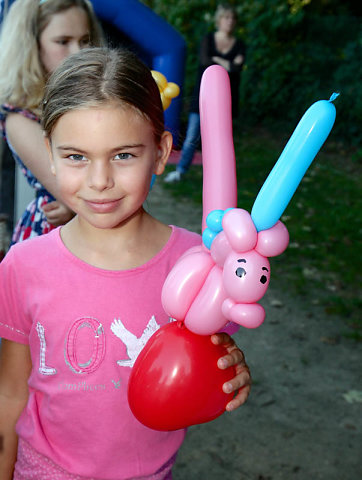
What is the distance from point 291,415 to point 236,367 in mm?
2058

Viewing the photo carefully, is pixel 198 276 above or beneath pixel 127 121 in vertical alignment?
beneath

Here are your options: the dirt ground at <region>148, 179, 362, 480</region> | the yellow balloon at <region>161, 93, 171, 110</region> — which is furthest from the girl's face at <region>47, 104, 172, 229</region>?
the dirt ground at <region>148, 179, 362, 480</region>

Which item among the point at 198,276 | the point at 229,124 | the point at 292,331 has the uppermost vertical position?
the point at 229,124

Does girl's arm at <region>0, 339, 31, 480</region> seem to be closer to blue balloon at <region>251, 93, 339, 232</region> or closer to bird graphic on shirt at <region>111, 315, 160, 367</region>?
bird graphic on shirt at <region>111, 315, 160, 367</region>

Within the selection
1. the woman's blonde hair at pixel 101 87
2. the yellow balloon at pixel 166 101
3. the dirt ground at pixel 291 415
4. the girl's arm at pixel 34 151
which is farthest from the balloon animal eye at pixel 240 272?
the dirt ground at pixel 291 415

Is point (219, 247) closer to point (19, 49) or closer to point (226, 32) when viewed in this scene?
point (19, 49)

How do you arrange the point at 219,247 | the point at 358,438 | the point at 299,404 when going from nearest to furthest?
the point at 219,247
the point at 358,438
the point at 299,404

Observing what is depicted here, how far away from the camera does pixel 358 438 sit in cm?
311

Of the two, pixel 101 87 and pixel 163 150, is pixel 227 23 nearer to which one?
pixel 163 150

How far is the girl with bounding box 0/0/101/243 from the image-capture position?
6.92 feet

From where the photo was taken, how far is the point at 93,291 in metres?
1.42

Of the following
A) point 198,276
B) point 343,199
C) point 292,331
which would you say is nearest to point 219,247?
point 198,276

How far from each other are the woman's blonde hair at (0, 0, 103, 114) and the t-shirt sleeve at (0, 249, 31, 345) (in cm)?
83

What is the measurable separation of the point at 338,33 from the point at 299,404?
27.7 ft
